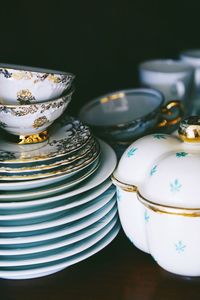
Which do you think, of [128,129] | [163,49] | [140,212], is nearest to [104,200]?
[140,212]

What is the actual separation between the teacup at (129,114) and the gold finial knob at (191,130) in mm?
163

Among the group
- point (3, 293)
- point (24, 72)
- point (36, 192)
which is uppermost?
point (24, 72)

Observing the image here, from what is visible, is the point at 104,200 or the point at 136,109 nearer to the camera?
the point at 104,200

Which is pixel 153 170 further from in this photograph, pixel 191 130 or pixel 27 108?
pixel 27 108

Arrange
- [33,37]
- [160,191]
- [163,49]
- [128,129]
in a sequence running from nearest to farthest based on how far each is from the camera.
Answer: [160,191] → [128,129] → [33,37] → [163,49]

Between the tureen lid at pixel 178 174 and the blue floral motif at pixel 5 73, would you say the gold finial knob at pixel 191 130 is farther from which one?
the blue floral motif at pixel 5 73

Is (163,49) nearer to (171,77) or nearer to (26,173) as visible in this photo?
(171,77)

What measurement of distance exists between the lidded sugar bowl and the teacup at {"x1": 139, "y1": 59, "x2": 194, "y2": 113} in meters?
0.28

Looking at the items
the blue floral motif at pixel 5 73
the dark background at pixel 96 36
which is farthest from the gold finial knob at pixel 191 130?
the dark background at pixel 96 36

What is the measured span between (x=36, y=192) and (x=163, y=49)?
2.00 feet

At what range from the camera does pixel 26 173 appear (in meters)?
0.62

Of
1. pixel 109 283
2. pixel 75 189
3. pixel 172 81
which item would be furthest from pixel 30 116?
pixel 172 81

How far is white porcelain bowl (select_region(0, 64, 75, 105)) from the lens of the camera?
24.9 inches

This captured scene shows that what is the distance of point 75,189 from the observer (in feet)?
2.13
